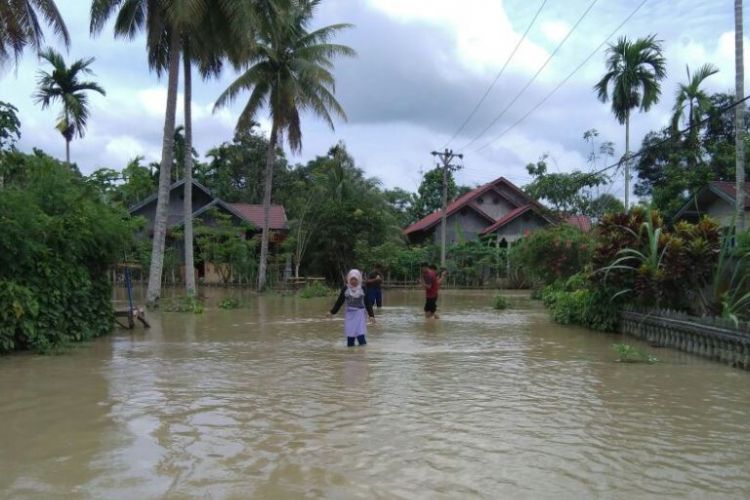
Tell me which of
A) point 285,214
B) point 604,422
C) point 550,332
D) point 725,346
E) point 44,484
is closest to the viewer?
point 44,484

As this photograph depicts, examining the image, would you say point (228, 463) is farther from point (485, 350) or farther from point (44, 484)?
point (485, 350)

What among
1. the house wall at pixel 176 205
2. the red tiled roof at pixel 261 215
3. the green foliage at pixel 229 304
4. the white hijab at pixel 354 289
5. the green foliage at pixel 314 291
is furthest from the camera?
the red tiled roof at pixel 261 215

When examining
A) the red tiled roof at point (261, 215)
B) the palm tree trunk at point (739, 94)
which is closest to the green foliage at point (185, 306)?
the palm tree trunk at point (739, 94)

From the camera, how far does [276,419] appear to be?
6590 mm

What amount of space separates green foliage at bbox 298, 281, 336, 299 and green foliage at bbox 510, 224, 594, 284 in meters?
9.41

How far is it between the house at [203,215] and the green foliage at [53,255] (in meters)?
21.6

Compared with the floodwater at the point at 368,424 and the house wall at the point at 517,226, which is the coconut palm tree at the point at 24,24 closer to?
the floodwater at the point at 368,424

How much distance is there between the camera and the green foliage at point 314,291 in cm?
2776

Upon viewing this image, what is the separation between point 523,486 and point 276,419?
279 centimetres

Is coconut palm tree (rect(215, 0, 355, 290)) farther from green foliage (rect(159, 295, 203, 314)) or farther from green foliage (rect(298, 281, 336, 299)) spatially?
green foliage (rect(159, 295, 203, 314))

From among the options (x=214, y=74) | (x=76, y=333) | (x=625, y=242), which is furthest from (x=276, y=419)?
(x=214, y=74)

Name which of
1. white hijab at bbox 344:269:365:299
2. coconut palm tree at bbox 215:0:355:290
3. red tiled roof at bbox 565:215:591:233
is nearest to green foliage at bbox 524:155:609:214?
red tiled roof at bbox 565:215:591:233

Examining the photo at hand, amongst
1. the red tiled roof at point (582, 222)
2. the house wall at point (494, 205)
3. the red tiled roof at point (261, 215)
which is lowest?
the red tiled roof at point (582, 222)

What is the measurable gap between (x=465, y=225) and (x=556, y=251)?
2183 cm
